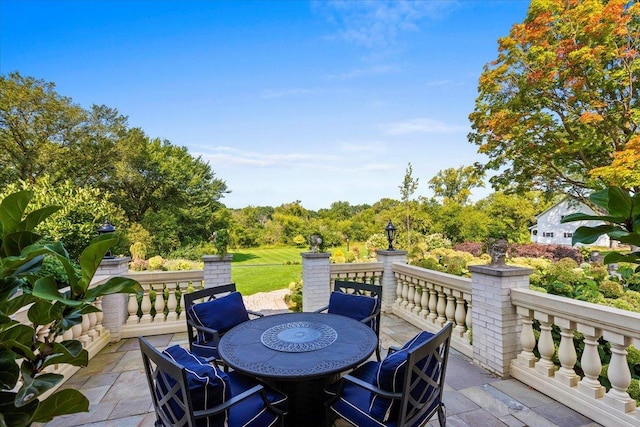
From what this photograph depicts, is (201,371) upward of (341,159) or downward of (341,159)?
downward

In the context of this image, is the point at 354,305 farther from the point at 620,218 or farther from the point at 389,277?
the point at 620,218

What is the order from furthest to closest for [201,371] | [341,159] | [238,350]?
[341,159] < [238,350] < [201,371]

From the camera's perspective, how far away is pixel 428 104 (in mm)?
8406

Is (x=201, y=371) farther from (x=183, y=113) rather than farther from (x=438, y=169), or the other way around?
(x=438, y=169)

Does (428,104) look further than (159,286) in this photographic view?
Yes

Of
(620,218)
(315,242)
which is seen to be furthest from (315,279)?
(620,218)

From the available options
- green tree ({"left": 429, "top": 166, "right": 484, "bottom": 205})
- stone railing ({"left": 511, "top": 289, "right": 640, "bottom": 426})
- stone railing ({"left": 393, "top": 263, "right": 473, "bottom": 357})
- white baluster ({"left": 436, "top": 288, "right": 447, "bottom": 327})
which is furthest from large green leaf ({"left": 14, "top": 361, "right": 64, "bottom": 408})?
green tree ({"left": 429, "top": 166, "right": 484, "bottom": 205})

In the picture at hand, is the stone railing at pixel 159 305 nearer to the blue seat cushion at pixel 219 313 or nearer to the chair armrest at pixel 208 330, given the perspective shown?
the blue seat cushion at pixel 219 313

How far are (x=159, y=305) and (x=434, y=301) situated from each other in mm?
4009

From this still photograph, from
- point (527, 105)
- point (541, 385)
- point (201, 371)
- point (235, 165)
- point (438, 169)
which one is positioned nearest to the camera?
point (201, 371)

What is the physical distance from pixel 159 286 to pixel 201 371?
10.7 feet

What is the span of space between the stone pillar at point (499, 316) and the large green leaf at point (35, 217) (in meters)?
3.39

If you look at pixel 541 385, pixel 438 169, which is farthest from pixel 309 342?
pixel 438 169

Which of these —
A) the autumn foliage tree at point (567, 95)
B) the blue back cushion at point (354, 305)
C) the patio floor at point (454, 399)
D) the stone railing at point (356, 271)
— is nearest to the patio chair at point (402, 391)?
the patio floor at point (454, 399)
